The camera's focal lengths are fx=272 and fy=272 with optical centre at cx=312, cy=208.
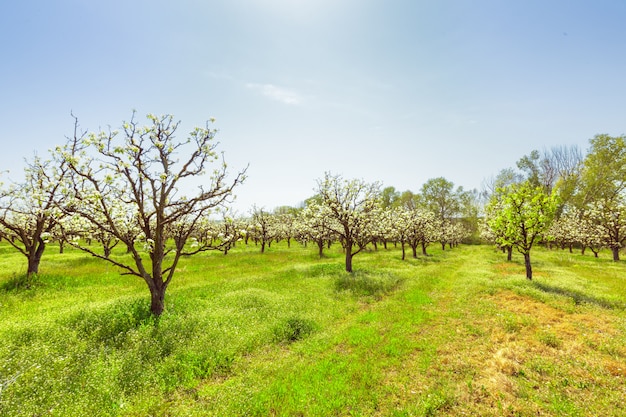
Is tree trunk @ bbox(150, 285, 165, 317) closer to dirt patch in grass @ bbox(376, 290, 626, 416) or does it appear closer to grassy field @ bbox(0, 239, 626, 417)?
grassy field @ bbox(0, 239, 626, 417)

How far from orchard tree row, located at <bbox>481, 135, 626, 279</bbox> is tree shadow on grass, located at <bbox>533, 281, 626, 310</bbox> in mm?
3170

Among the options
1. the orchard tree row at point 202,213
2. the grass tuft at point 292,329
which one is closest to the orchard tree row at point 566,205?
the orchard tree row at point 202,213

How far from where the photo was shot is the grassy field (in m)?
8.38

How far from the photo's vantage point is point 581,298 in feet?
63.6

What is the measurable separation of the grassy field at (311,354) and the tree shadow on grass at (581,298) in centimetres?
20

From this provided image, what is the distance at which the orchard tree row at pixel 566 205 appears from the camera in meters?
24.3

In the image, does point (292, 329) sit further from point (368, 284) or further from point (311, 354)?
point (368, 284)

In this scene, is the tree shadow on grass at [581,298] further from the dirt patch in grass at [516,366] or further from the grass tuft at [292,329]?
the grass tuft at [292,329]

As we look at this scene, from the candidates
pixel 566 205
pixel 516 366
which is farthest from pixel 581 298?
pixel 566 205

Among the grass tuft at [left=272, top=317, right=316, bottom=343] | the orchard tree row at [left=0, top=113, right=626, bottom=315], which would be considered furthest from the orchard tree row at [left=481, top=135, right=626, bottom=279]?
the grass tuft at [left=272, top=317, right=316, bottom=343]

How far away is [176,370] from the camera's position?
1022cm

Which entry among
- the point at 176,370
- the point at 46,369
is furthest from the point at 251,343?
the point at 46,369

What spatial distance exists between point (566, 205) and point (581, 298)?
6643 centimetres

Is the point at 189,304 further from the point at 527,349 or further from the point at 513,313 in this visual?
the point at 513,313
